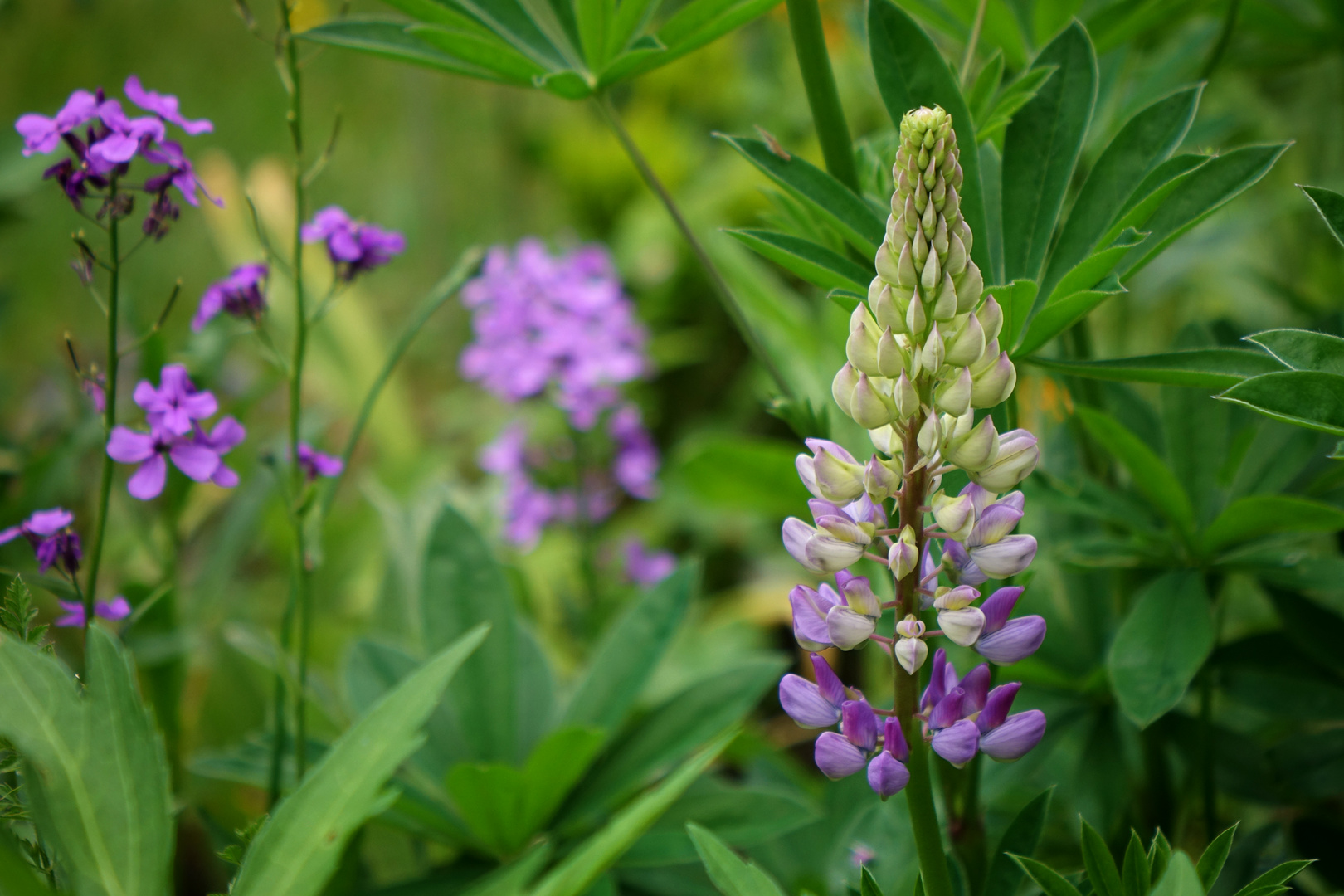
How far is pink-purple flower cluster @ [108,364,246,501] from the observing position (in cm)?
67

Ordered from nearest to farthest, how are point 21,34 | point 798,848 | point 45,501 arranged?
1. point 798,848
2. point 45,501
3. point 21,34

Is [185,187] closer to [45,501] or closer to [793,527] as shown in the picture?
[793,527]

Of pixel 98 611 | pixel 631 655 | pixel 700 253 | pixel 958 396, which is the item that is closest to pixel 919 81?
pixel 700 253

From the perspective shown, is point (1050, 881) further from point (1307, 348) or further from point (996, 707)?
point (1307, 348)

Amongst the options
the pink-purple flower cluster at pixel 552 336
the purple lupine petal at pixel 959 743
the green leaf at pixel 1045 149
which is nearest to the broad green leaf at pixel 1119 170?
the green leaf at pixel 1045 149

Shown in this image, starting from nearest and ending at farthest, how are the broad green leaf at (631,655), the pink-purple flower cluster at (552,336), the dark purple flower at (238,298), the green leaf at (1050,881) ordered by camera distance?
the green leaf at (1050,881), the dark purple flower at (238,298), the broad green leaf at (631,655), the pink-purple flower cluster at (552,336)

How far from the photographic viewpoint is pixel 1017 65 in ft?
3.10

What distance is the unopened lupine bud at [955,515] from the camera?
18.8 inches

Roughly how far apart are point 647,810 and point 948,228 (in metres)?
0.35

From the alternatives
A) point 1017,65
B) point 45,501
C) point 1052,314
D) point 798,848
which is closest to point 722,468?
point 798,848

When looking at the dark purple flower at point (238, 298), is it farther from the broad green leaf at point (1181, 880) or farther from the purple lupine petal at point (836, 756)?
the broad green leaf at point (1181, 880)

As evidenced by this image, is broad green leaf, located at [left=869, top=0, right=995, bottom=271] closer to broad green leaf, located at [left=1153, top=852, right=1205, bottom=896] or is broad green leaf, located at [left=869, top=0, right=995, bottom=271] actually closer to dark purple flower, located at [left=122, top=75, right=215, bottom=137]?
broad green leaf, located at [left=1153, top=852, right=1205, bottom=896]

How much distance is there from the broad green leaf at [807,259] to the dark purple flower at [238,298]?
1.45 feet

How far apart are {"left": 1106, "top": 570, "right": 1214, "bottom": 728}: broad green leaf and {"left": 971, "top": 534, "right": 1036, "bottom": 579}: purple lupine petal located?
25cm
